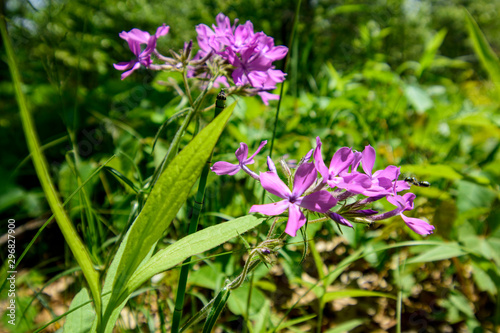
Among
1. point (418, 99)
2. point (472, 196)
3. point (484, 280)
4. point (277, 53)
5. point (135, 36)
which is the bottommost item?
point (484, 280)

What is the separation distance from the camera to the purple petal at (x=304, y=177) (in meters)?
0.57

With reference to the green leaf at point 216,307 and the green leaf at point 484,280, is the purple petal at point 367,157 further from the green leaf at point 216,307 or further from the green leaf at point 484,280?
the green leaf at point 484,280

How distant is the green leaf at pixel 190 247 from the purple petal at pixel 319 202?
0.32ft

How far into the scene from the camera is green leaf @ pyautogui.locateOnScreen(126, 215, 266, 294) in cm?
53

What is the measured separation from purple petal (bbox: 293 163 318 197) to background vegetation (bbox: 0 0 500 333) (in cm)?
14

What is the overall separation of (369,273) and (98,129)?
1819 millimetres

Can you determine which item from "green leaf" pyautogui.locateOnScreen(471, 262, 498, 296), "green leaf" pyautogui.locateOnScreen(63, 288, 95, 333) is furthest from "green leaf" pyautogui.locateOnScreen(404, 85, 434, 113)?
"green leaf" pyautogui.locateOnScreen(63, 288, 95, 333)

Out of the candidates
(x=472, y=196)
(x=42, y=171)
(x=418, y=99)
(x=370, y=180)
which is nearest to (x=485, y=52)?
(x=418, y=99)

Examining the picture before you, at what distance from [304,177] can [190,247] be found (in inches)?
9.0

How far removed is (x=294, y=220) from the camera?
0.53m

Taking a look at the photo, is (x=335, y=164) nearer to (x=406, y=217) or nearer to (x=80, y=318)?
(x=406, y=217)

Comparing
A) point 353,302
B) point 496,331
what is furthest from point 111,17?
point 496,331

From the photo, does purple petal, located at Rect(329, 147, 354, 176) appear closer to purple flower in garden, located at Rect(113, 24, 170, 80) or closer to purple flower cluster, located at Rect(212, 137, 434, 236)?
purple flower cluster, located at Rect(212, 137, 434, 236)

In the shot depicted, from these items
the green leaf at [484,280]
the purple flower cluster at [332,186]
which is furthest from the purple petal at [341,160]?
the green leaf at [484,280]
